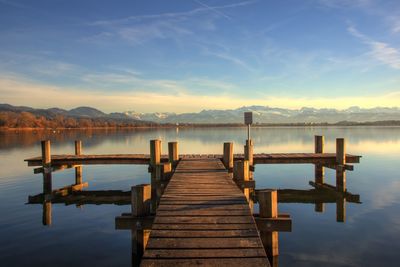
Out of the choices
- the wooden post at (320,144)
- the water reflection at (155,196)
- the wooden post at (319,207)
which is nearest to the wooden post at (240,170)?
the water reflection at (155,196)

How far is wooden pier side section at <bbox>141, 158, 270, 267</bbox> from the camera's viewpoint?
6.12 m

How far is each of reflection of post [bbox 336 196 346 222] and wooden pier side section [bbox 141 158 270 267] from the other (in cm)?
719

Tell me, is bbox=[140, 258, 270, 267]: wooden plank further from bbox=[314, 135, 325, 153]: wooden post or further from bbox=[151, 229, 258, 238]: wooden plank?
bbox=[314, 135, 325, 153]: wooden post

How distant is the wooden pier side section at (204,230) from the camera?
6116mm

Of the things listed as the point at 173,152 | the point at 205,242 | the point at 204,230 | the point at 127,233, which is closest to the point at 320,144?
the point at 173,152

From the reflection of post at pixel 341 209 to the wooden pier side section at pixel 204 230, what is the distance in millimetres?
7186

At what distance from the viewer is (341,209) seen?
16781 millimetres

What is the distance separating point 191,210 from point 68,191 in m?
15.7

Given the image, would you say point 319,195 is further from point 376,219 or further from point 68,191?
point 68,191

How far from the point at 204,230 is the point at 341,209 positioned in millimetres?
12081

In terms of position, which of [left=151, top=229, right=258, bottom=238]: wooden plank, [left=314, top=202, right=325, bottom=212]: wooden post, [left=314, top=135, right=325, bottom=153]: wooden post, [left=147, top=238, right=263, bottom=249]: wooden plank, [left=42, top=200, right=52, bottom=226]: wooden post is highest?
[left=314, top=135, right=325, bottom=153]: wooden post

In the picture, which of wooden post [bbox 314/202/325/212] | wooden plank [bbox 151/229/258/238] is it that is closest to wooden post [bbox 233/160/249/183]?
wooden plank [bbox 151/229/258/238]

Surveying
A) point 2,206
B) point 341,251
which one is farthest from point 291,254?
point 2,206

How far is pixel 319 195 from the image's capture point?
19828mm
